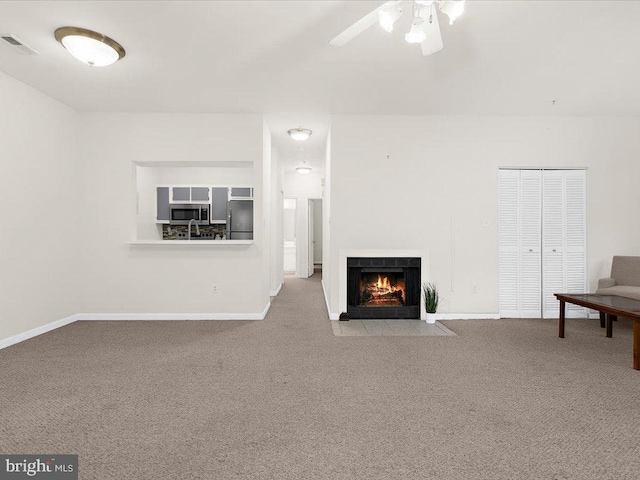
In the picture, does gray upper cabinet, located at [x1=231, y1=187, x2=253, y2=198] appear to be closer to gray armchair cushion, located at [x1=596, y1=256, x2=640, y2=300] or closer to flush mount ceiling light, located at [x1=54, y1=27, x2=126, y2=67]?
flush mount ceiling light, located at [x1=54, y1=27, x2=126, y2=67]

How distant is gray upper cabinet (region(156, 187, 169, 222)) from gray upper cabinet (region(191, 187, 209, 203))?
1.67ft

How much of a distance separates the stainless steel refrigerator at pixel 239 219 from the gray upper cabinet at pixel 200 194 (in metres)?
0.50

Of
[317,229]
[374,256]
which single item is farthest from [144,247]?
[317,229]

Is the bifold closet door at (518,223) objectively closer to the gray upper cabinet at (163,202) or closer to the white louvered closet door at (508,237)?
the white louvered closet door at (508,237)

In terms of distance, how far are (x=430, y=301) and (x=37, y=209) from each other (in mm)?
4833

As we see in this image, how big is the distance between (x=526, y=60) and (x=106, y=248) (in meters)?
5.26

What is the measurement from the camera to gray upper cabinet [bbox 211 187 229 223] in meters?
6.72

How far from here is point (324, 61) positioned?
3.19 metres

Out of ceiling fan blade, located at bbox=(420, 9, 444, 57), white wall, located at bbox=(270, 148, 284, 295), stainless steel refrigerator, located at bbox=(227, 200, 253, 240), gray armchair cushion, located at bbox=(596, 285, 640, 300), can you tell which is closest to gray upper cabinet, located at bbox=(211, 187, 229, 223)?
stainless steel refrigerator, located at bbox=(227, 200, 253, 240)

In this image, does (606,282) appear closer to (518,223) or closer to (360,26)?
(518,223)

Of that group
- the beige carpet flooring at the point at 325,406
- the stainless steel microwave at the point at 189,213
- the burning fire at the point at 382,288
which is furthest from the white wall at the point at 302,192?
the beige carpet flooring at the point at 325,406

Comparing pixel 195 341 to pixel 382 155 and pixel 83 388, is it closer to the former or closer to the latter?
pixel 83 388

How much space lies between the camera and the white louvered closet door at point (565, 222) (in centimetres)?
470

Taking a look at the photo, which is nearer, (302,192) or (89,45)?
(89,45)
